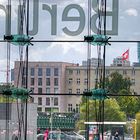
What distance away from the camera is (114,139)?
2.06 metres

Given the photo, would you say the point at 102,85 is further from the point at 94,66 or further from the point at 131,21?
the point at 131,21

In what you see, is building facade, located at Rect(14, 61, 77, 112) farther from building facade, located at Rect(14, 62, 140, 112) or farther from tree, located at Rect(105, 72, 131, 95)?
tree, located at Rect(105, 72, 131, 95)

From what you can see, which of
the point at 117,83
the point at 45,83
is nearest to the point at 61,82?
the point at 45,83

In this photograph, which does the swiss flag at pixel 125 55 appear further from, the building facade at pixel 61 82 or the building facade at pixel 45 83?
the building facade at pixel 45 83

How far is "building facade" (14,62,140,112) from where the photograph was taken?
1.95 metres

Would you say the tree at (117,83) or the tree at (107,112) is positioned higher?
the tree at (117,83)

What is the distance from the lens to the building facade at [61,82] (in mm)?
1952

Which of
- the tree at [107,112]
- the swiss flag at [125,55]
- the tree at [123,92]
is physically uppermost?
the swiss flag at [125,55]

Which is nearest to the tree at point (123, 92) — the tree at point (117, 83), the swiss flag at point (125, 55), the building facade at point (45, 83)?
the tree at point (117, 83)

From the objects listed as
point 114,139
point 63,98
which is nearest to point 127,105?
point 114,139

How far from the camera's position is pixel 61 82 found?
6.64 feet

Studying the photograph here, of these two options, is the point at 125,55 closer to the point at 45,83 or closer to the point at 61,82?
the point at 61,82

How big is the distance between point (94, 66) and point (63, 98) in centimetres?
30

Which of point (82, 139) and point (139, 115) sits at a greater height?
point (139, 115)
